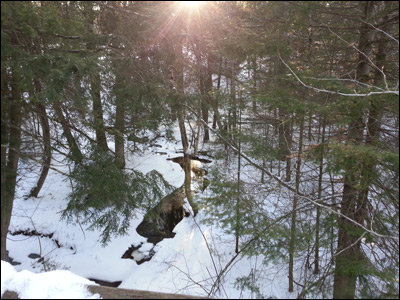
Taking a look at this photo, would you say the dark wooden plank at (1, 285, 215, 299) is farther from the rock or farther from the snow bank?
the rock

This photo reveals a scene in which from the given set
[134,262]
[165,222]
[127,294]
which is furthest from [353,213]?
[165,222]

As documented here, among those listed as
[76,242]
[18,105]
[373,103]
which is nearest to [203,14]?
[373,103]

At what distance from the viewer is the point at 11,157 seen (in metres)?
4.15

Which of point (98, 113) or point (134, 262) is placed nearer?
point (98, 113)

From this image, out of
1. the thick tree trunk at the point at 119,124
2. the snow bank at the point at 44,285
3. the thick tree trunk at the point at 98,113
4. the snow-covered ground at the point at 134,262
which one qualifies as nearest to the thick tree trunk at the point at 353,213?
the snow-covered ground at the point at 134,262

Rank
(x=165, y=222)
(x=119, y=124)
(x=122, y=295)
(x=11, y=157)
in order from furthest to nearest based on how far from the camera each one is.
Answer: (x=165, y=222) < (x=119, y=124) < (x=11, y=157) < (x=122, y=295)

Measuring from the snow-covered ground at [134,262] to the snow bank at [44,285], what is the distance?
478 centimetres

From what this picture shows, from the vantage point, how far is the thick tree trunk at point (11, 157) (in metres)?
3.75

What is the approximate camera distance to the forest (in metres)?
3.68

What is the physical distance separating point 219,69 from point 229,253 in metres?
6.50

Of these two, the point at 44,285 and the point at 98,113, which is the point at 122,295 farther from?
the point at 98,113

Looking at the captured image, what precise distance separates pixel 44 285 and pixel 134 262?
676cm

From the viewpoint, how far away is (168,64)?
21.9 feet

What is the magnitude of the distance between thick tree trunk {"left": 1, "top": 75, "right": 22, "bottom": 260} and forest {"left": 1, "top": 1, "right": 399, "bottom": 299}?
0.9 inches
